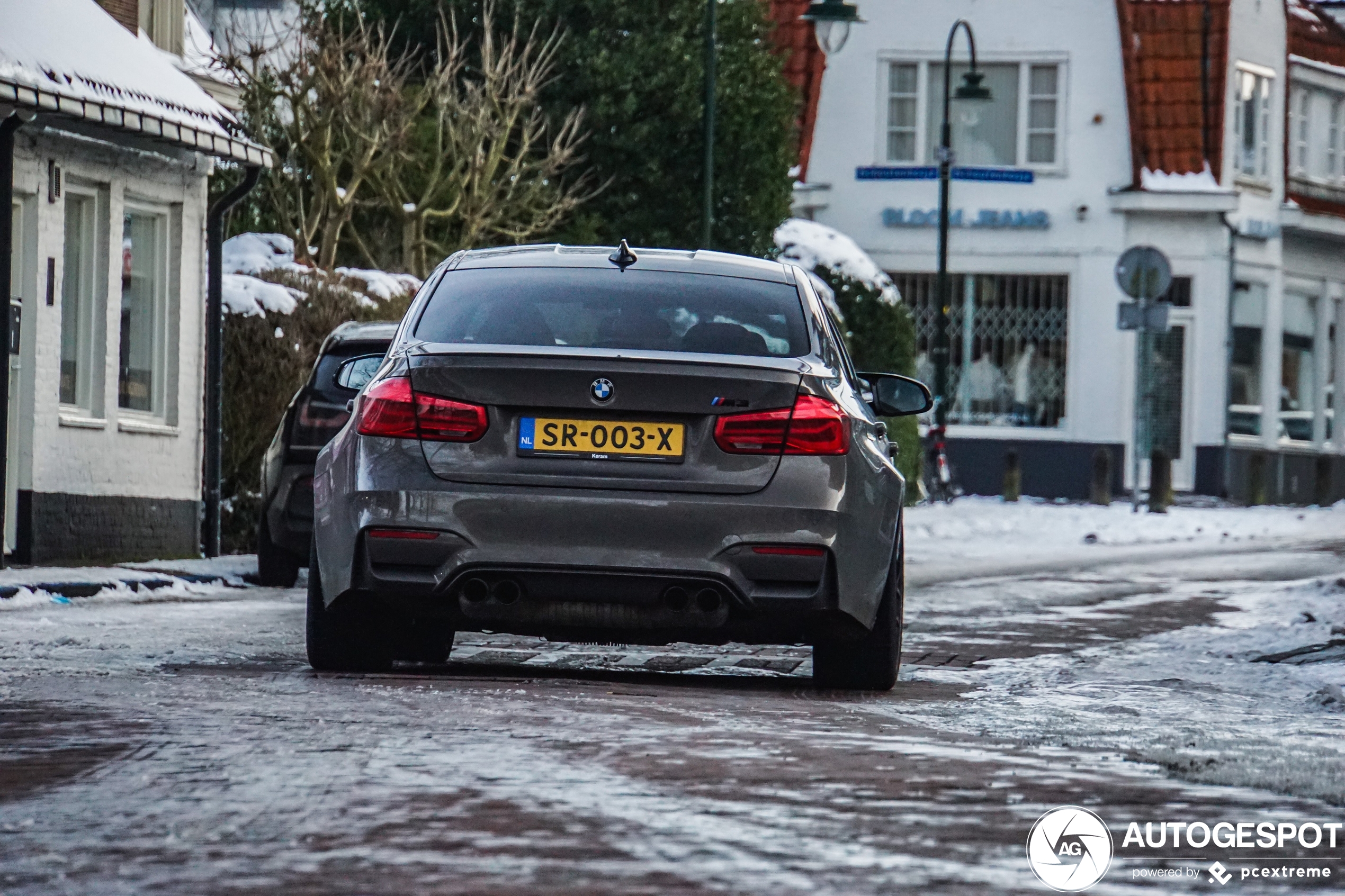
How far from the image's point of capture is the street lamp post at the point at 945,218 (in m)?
34.6

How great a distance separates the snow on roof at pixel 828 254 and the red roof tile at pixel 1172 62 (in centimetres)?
653

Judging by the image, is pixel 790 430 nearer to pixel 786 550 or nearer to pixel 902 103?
pixel 786 550

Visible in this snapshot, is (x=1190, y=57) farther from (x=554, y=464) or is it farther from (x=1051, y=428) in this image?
(x=554, y=464)

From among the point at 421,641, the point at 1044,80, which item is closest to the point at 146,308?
the point at 421,641

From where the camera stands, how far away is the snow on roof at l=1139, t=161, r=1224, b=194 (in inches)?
1559

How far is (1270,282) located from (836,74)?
7.59 metres

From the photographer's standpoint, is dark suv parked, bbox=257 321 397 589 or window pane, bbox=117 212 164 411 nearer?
dark suv parked, bbox=257 321 397 589

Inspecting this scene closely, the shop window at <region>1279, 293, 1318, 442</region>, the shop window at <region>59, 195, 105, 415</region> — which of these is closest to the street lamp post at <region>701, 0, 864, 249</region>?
the shop window at <region>59, 195, 105, 415</region>

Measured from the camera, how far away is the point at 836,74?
40562 millimetres

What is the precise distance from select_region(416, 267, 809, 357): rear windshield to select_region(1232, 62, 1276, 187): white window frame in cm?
3201

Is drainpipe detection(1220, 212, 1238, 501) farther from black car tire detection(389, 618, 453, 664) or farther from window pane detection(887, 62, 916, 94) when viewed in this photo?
black car tire detection(389, 618, 453, 664)

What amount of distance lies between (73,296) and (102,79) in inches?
78.6

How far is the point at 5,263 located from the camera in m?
17.2

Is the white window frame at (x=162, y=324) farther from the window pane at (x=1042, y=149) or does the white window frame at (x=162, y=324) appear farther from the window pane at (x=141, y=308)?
the window pane at (x=1042, y=149)
